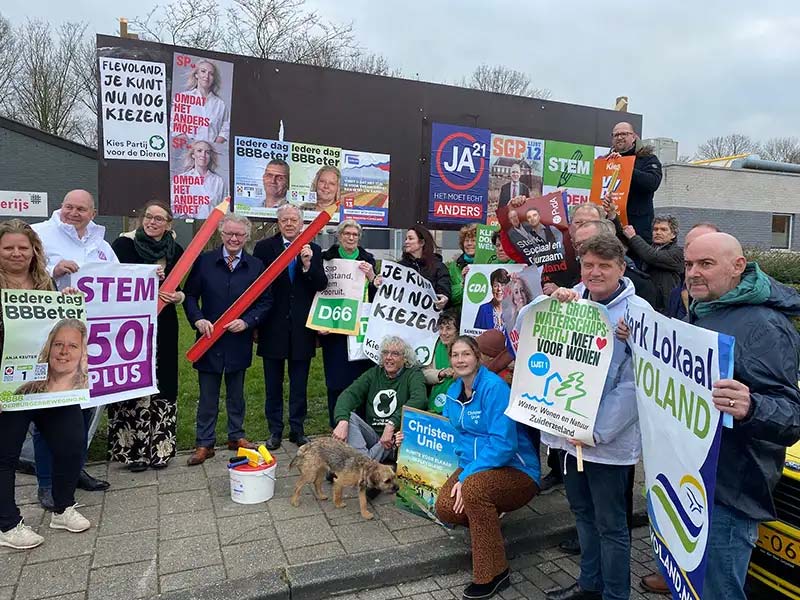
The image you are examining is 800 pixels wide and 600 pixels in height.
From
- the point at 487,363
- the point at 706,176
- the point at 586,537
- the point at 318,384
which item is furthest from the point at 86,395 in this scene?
the point at 706,176

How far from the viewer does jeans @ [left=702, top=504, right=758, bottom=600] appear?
2.46m

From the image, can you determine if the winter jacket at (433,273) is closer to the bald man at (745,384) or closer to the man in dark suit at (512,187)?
the man in dark suit at (512,187)

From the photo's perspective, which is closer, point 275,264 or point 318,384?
point 275,264

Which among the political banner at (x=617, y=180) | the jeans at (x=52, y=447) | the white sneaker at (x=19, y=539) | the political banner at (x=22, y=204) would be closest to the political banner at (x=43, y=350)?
the jeans at (x=52, y=447)

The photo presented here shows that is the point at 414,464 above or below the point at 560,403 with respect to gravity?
below

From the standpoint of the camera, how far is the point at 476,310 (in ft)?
19.4

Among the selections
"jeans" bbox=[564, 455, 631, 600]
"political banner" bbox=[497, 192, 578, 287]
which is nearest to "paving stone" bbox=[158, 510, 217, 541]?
"jeans" bbox=[564, 455, 631, 600]

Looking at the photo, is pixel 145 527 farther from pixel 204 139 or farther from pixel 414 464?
pixel 204 139

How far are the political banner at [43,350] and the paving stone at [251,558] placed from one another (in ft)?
4.82

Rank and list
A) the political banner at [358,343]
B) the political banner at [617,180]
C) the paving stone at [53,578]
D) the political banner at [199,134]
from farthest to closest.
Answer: the political banner at [199,134] < the political banner at [358,343] < the political banner at [617,180] < the paving stone at [53,578]

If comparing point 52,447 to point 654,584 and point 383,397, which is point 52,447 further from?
point 654,584

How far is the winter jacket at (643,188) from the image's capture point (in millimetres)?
5125

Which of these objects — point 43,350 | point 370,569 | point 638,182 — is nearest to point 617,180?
point 638,182

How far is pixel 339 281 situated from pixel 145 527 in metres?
2.66
